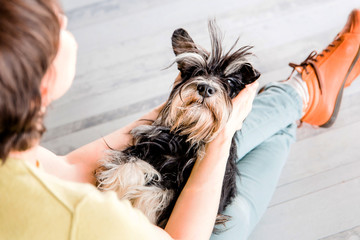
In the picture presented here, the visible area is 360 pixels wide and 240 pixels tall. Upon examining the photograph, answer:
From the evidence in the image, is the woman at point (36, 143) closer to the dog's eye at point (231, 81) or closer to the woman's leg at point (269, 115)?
the dog's eye at point (231, 81)

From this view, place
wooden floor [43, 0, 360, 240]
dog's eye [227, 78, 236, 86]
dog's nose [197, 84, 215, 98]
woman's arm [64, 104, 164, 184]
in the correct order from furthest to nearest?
1. wooden floor [43, 0, 360, 240]
2. woman's arm [64, 104, 164, 184]
3. dog's eye [227, 78, 236, 86]
4. dog's nose [197, 84, 215, 98]

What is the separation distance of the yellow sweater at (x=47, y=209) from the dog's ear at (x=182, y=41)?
0.91 meters

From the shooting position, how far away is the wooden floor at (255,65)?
2209 millimetres

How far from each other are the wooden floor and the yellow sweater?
55.0 inches

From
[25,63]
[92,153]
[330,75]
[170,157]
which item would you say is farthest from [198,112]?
[330,75]

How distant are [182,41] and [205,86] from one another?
0.31 metres

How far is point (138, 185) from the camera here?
1605 millimetres

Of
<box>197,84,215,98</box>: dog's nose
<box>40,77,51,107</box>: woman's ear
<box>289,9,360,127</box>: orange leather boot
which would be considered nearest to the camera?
<box>40,77,51,107</box>: woman's ear

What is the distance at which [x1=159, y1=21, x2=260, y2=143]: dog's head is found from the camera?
158 cm

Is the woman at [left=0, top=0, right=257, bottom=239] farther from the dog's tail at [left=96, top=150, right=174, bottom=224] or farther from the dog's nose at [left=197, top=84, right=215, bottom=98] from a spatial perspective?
the dog's nose at [left=197, top=84, right=215, bottom=98]

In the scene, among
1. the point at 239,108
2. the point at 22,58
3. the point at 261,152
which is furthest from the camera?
the point at 261,152

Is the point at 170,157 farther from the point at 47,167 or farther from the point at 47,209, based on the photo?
the point at 47,209

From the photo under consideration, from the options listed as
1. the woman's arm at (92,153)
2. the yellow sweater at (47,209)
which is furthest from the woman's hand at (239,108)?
the yellow sweater at (47,209)

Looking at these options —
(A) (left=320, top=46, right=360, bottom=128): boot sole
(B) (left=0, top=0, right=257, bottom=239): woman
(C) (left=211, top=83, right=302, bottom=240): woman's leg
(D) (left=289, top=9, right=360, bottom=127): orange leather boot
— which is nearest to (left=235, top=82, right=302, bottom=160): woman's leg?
(C) (left=211, top=83, right=302, bottom=240): woman's leg
